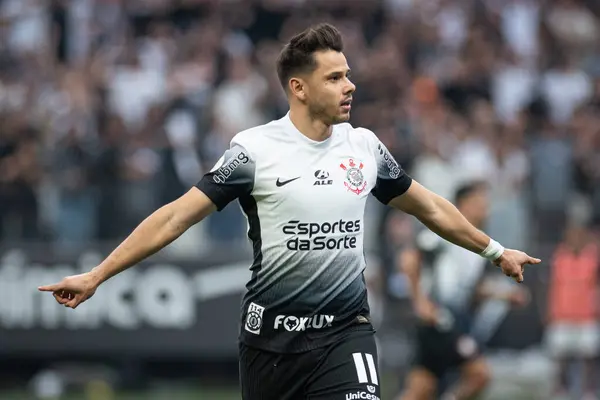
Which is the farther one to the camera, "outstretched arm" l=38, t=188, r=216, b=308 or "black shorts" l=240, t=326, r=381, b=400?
"black shorts" l=240, t=326, r=381, b=400

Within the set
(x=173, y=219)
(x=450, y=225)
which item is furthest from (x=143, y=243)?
(x=450, y=225)

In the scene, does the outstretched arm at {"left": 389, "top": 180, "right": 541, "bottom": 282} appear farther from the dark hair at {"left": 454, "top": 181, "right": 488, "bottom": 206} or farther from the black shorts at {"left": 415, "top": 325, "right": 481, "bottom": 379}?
the black shorts at {"left": 415, "top": 325, "right": 481, "bottom": 379}

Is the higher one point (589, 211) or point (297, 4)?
point (297, 4)

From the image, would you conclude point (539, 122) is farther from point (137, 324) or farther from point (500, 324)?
point (137, 324)

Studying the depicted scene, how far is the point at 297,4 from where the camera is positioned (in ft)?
63.1

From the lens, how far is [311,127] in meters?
7.13

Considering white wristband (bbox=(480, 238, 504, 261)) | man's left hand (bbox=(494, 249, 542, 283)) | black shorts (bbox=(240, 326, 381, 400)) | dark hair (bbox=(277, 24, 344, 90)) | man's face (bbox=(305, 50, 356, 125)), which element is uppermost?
dark hair (bbox=(277, 24, 344, 90))

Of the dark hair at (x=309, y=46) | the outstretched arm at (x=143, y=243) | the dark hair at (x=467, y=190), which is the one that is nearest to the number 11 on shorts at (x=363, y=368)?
the outstretched arm at (x=143, y=243)

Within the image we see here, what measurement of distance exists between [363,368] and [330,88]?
1493 millimetres

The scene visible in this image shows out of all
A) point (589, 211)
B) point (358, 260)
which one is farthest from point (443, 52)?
point (358, 260)

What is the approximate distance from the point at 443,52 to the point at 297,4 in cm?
232

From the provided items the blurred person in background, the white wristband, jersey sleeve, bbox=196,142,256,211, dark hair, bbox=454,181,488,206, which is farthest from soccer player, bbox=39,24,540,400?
the blurred person in background

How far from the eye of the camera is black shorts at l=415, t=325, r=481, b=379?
11867 mm

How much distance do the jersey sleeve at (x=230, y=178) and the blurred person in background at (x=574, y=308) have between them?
864 centimetres
